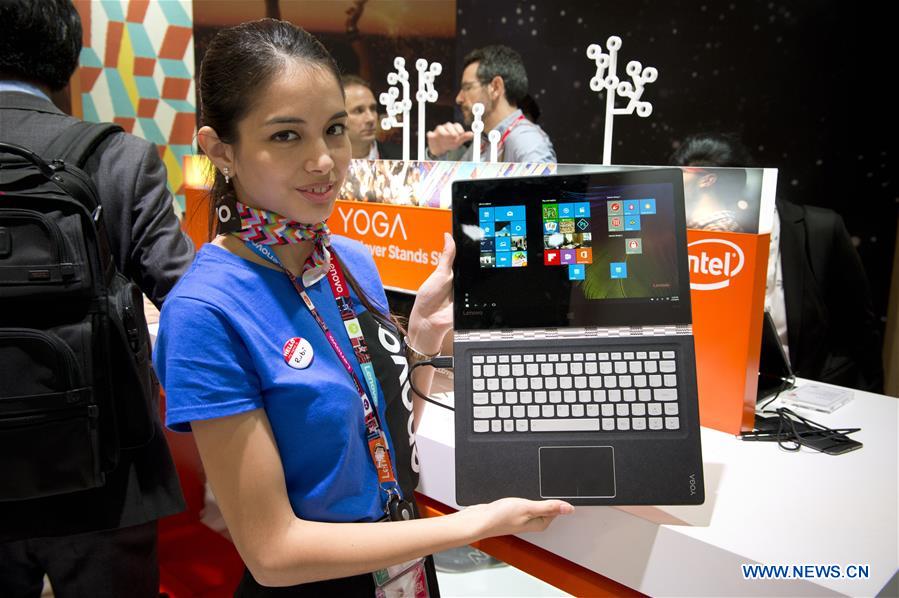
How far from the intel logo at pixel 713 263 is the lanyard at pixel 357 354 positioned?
0.64 meters

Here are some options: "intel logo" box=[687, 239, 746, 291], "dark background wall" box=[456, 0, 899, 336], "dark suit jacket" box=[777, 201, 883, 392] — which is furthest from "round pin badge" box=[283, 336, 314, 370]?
"dark background wall" box=[456, 0, 899, 336]

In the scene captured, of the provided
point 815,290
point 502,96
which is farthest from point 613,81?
point 502,96

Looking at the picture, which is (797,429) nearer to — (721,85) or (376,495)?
(376,495)

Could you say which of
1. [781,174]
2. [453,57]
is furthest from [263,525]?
[453,57]

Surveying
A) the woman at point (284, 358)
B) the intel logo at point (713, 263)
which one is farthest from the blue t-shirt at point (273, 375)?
the intel logo at point (713, 263)

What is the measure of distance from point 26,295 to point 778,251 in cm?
254

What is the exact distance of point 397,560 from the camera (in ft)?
2.78

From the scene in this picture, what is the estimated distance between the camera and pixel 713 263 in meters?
1.24

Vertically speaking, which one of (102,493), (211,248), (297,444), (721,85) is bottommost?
(102,493)

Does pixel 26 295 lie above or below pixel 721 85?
below

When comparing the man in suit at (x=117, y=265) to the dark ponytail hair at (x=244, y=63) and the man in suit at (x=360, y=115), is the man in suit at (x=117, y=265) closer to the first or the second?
the dark ponytail hair at (x=244, y=63)

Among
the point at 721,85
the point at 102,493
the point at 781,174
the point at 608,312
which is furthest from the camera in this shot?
the point at 721,85

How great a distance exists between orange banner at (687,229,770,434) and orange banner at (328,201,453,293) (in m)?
0.62

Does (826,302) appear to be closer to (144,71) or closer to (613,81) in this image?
(613,81)
